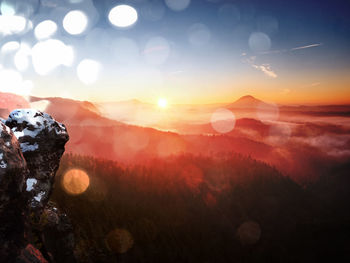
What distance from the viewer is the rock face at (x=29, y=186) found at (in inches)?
358

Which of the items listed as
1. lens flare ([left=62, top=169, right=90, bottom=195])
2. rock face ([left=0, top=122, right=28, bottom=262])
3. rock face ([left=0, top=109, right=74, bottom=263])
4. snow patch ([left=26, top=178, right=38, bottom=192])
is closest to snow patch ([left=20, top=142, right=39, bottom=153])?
rock face ([left=0, top=109, right=74, bottom=263])

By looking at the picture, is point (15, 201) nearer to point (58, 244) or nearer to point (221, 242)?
point (58, 244)

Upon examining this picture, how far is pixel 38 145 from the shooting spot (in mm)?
14820

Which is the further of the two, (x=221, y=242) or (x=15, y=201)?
(x=221, y=242)

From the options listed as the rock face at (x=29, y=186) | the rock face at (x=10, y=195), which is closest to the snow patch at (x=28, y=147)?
the rock face at (x=29, y=186)

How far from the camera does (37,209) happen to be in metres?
14.7

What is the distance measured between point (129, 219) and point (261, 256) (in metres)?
142

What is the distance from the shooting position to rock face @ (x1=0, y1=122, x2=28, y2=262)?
8773 millimetres

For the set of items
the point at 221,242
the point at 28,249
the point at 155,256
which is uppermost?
the point at 28,249

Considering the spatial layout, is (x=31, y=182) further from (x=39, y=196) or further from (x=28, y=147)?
(x=28, y=147)

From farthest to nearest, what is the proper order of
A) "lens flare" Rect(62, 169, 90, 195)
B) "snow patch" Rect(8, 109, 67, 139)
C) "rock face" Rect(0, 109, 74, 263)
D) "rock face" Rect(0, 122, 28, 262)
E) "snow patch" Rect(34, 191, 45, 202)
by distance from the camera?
"lens flare" Rect(62, 169, 90, 195) → "snow patch" Rect(34, 191, 45, 202) → "snow patch" Rect(8, 109, 67, 139) → "rock face" Rect(0, 109, 74, 263) → "rock face" Rect(0, 122, 28, 262)

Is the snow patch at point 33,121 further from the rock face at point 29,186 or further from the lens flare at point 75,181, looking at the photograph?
the lens flare at point 75,181

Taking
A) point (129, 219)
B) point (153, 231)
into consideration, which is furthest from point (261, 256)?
point (129, 219)

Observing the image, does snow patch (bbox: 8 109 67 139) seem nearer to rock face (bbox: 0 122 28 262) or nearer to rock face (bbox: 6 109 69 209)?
rock face (bbox: 6 109 69 209)
